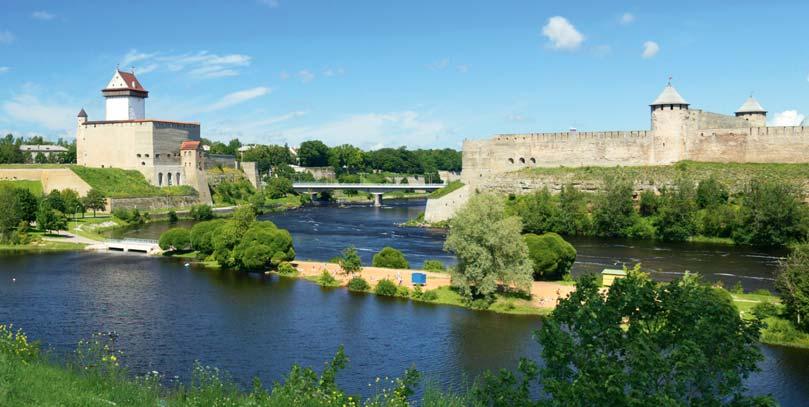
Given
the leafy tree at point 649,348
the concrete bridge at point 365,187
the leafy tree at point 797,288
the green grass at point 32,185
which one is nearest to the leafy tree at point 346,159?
the concrete bridge at point 365,187

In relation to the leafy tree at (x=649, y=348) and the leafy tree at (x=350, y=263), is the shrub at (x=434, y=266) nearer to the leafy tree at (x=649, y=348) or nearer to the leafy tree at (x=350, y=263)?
the leafy tree at (x=350, y=263)

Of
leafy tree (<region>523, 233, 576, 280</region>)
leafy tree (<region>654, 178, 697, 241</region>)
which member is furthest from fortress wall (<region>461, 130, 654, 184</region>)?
leafy tree (<region>523, 233, 576, 280</region>)

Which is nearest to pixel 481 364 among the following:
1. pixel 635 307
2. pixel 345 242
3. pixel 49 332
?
pixel 635 307

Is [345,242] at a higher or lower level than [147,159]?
lower

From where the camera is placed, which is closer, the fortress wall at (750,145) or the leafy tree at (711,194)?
the leafy tree at (711,194)

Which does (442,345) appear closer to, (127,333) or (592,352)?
(127,333)

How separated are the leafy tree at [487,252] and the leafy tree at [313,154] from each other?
70034 mm

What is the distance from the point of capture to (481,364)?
16.7 meters

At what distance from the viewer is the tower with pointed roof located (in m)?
47.7

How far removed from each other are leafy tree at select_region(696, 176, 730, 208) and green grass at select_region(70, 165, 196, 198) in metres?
37.8

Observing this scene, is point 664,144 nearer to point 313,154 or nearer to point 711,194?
point 711,194

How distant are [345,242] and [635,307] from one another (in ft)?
97.0

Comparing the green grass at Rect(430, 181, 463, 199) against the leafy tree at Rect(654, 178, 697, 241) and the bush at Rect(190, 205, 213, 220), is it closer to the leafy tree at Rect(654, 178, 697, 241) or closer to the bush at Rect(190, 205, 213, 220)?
the bush at Rect(190, 205, 213, 220)

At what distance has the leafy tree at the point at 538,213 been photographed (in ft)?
136
